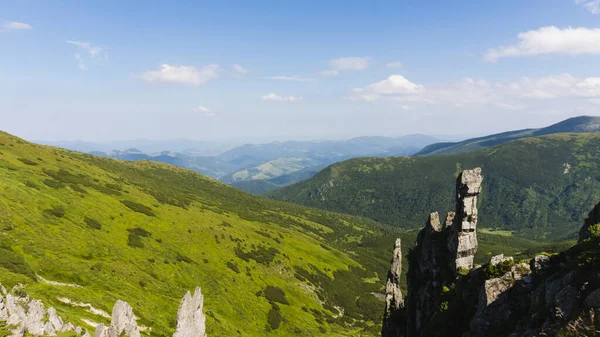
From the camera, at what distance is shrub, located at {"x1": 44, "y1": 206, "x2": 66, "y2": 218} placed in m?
99.9

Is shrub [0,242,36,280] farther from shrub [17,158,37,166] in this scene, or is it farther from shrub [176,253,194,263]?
shrub [17,158,37,166]

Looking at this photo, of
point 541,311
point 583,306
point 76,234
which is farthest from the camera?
point 76,234

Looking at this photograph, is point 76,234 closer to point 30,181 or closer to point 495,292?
point 30,181

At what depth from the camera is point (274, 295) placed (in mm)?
145375

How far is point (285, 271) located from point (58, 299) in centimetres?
12839

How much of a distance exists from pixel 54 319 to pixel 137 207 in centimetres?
11657

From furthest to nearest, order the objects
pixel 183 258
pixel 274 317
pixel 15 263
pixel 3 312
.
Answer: pixel 274 317 < pixel 183 258 < pixel 15 263 < pixel 3 312

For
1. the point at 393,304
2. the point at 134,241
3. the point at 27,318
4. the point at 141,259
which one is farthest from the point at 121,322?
the point at 134,241

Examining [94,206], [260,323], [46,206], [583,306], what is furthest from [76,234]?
[583,306]

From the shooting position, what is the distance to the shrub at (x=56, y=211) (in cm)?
9994

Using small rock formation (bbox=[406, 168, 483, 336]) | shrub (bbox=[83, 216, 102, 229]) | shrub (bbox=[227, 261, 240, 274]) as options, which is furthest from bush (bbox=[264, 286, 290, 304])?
small rock formation (bbox=[406, 168, 483, 336])

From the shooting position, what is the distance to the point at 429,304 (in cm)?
4644

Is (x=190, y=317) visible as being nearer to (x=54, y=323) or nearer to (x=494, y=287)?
(x=54, y=323)

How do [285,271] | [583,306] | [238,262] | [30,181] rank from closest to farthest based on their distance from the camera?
[583,306] → [30,181] → [238,262] → [285,271]
